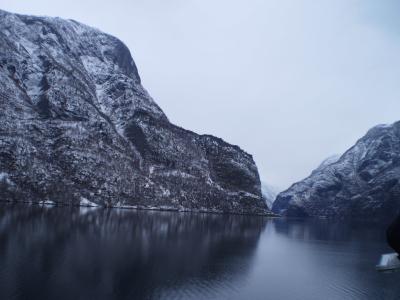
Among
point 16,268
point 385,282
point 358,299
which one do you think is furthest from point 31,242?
point 385,282

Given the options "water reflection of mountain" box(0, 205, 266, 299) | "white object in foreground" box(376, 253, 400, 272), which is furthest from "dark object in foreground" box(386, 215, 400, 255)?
"water reflection of mountain" box(0, 205, 266, 299)

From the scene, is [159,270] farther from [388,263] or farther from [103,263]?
[388,263]

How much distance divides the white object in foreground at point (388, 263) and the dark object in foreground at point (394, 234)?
0.32 m

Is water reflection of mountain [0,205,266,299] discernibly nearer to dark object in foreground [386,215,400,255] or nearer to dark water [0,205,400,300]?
dark water [0,205,400,300]

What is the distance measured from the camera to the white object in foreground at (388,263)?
10109mm

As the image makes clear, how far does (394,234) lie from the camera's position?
9.98 meters

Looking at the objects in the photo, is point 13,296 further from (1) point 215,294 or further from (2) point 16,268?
(1) point 215,294

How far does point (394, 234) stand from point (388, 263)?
86 centimetres

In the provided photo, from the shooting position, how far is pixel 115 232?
104 m

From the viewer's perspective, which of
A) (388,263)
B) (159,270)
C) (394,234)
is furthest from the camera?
(159,270)

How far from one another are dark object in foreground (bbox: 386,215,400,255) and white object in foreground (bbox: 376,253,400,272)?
0.32m

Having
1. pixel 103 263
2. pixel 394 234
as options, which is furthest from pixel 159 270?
pixel 394 234

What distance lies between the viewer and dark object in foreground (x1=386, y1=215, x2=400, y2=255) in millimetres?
9922

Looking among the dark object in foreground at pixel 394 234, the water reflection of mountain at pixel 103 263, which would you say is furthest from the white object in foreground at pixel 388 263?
the water reflection of mountain at pixel 103 263
